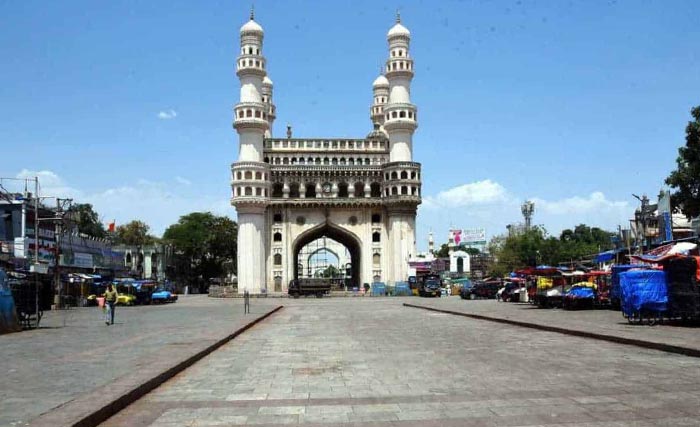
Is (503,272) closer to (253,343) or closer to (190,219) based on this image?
(190,219)

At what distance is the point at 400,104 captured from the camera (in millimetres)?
78812

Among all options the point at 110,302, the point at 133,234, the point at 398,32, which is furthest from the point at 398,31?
the point at 110,302

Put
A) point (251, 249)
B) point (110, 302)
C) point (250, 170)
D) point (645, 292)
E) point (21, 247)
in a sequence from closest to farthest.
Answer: point (645, 292), point (110, 302), point (21, 247), point (251, 249), point (250, 170)

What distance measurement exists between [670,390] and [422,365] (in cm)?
422

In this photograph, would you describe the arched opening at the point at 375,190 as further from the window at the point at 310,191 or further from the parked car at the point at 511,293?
the parked car at the point at 511,293

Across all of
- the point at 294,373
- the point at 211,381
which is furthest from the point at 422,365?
the point at 211,381

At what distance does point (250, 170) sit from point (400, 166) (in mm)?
16380

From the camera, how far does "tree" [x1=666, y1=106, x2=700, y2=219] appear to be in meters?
31.6

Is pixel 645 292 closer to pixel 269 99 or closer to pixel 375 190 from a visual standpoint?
pixel 375 190

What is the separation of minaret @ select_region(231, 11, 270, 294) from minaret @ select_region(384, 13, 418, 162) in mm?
14209

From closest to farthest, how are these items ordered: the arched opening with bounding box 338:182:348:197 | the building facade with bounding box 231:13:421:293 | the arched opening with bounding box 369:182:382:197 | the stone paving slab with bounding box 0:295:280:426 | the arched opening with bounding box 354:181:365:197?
the stone paving slab with bounding box 0:295:280:426 < the building facade with bounding box 231:13:421:293 < the arched opening with bounding box 338:182:348:197 < the arched opening with bounding box 354:181:365:197 < the arched opening with bounding box 369:182:382:197

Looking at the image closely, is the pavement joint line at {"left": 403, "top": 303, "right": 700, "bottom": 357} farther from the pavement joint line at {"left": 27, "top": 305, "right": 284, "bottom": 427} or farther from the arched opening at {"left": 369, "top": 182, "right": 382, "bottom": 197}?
the arched opening at {"left": 369, "top": 182, "right": 382, "bottom": 197}

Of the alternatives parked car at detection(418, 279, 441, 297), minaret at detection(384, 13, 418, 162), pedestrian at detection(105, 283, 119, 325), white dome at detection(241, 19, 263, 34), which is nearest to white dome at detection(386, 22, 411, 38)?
minaret at detection(384, 13, 418, 162)

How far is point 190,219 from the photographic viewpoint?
99500mm
